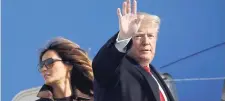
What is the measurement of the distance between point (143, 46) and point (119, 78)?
0.72ft

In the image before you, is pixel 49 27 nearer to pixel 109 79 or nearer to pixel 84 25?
pixel 84 25

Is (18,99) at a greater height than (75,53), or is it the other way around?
(75,53)

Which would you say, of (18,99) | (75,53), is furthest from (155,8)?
(75,53)

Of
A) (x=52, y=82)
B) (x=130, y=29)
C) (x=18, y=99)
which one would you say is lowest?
(x=18, y=99)

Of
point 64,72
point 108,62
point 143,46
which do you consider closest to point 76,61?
point 64,72

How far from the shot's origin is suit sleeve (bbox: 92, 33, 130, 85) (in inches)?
74.4

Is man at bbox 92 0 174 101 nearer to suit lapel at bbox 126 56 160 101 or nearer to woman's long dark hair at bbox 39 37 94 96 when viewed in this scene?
suit lapel at bbox 126 56 160 101

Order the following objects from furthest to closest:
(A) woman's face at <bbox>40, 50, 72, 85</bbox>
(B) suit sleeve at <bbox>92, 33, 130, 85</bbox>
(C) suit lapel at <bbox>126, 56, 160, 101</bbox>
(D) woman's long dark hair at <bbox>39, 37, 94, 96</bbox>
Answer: (D) woman's long dark hair at <bbox>39, 37, 94, 96</bbox> → (A) woman's face at <bbox>40, 50, 72, 85</bbox> → (C) suit lapel at <bbox>126, 56, 160, 101</bbox> → (B) suit sleeve at <bbox>92, 33, 130, 85</bbox>

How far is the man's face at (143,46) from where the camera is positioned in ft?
6.93

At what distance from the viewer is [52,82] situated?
240cm

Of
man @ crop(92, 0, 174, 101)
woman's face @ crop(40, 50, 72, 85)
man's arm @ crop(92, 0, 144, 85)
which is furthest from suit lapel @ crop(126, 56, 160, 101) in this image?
woman's face @ crop(40, 50, 72, 85)

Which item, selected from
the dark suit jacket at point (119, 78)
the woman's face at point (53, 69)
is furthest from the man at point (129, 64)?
the woman's face at point (53, 69)

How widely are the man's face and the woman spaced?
487 millimetres

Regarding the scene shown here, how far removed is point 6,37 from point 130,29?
12.1 feet
